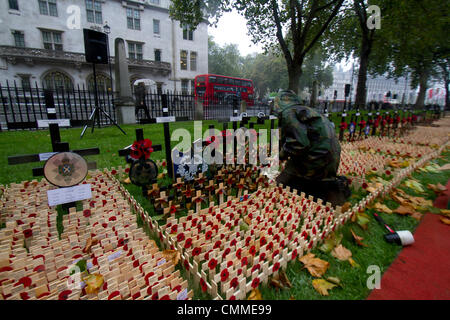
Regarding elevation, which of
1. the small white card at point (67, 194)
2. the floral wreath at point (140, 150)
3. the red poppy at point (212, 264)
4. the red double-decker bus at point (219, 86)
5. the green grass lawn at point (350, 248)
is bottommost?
the green grass lawn at point (350, 248)

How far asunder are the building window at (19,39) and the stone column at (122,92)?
20347 mm

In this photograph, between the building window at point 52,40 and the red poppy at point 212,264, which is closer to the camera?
the red poppy at point 212,264

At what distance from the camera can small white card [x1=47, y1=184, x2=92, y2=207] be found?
8.81ft

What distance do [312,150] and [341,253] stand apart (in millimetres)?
1378

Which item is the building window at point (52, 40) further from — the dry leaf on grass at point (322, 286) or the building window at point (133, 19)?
the dry leaf on grass at point (322, 286)

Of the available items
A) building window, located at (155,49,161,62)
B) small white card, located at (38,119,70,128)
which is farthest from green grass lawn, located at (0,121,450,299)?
building window, located at (155,49,161,62)

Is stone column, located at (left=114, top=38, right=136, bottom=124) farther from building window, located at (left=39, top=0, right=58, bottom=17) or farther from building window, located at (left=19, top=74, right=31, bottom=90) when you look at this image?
building window, located at (left=39, top=0, right=58, bottom=17)

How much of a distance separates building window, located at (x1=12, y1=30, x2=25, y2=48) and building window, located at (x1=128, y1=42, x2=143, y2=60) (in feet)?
31.2

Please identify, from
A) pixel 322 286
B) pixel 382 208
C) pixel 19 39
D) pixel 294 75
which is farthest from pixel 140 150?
pixel 19 39

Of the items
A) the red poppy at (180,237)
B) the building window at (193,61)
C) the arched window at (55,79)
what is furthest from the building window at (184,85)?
the red poppy at (180,237)

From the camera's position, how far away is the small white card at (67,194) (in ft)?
8.81

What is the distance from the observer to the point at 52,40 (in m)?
22.3

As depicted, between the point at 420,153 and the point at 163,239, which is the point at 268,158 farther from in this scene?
the point at 420,153
